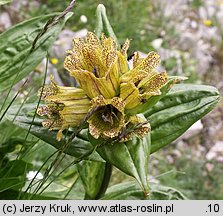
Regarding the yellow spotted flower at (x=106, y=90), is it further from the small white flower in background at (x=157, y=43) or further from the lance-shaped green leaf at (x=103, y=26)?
the small white flower in background at (x=157, y=43)

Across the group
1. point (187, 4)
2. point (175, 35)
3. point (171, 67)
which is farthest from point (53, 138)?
point (187, 4)

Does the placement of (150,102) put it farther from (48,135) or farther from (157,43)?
(157,43)

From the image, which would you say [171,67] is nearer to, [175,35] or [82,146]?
[175,35]

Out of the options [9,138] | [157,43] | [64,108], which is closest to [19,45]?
[9,138]

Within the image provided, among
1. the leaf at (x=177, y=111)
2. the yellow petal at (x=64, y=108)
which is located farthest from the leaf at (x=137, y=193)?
the yellow petal at (x=64, y=108)

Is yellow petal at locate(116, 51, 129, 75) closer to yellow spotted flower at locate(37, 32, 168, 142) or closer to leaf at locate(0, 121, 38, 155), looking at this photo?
yellow spotted flower at locate(37, 32, 168, 142)

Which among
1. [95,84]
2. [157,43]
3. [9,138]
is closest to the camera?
[95,84]

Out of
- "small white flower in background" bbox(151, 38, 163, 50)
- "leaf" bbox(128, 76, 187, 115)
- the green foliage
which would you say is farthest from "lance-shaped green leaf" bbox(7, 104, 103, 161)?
"small white flower in background" bbox(151, 38, 163, 50)
